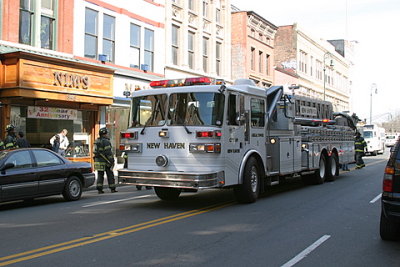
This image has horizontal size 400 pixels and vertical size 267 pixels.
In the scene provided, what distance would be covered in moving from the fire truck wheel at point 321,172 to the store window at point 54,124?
33.4 feet

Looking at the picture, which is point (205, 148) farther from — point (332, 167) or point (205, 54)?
point (205, 54)

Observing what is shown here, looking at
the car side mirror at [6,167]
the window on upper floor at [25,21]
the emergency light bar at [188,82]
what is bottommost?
the car side mirror at [6,167]

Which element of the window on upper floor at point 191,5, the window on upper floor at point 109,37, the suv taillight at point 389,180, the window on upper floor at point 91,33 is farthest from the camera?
the window on upper floor at point 191,5

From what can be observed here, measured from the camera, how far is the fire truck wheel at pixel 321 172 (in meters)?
15.0

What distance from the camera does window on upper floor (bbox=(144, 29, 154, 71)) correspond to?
939 inches

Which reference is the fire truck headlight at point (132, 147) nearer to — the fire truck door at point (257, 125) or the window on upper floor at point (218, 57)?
the fire truck door at point (257, 125)

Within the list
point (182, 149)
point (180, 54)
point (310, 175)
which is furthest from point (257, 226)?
point (180, 54)

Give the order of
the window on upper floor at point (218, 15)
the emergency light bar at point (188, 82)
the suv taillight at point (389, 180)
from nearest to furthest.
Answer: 1. the suv taillight at point (389, 180)
2. the emergency light bar at point (188, 82)
3. the window on upper floor at point (218, 15)

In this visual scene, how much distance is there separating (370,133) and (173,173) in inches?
1371

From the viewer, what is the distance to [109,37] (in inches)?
845

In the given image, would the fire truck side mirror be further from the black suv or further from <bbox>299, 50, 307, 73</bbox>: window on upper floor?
<bbox>299, 50, 307, 73</bbox>: window on upper floor

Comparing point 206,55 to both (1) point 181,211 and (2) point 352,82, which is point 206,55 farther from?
(2) point 352,82

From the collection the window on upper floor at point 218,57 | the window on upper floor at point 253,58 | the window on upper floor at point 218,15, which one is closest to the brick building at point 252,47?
the window on upper floor at point 253,58

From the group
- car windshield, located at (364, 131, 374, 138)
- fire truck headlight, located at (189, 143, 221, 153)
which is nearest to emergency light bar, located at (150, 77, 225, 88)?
fire truck headlight, located at (189, 143, 221, 153)
